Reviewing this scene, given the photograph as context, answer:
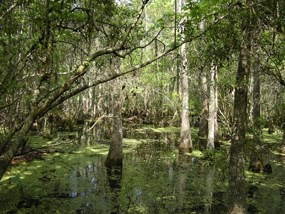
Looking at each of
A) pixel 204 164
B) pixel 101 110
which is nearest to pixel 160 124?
pixel 101 110

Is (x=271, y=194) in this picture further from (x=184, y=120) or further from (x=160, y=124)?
(x=160, y=124)

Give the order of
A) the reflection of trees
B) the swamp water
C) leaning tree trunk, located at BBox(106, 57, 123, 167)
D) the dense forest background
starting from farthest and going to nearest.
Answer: leaning tree trunk, located at BBox(106, 57, 123, 167)
the reflection of trees
the swamp water
the dense forest background

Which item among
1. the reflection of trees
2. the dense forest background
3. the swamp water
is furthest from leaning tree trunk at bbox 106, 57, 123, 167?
the swamp water

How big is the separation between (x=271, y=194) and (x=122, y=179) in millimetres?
4800

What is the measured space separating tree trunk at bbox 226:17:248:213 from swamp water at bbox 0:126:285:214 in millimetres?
1471

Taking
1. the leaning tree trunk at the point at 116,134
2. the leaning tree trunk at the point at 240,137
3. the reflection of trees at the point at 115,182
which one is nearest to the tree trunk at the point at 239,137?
the leaning tree trunk at the point at 240,137

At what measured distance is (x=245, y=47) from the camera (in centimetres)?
643

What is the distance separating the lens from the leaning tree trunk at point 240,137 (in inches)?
258

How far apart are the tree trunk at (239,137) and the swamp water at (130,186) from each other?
1.47m

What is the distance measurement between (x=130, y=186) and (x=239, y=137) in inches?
165

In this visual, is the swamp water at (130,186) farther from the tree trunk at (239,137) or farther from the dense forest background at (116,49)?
the tree trunk at (239,137)

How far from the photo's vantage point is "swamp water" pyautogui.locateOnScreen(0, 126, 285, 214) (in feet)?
26.3

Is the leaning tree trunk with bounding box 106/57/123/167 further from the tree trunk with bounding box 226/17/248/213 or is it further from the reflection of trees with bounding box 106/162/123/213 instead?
the tree trunk with bounding box 226/17/248/213

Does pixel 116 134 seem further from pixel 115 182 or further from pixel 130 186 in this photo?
pixel 130 186
